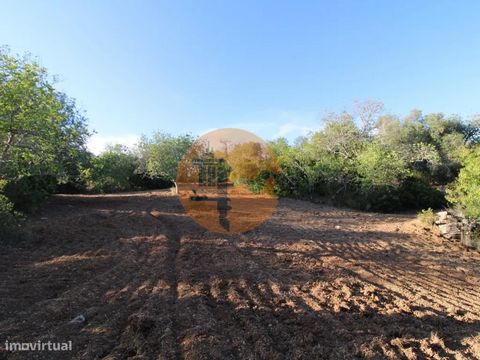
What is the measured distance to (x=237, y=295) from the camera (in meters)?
3.58

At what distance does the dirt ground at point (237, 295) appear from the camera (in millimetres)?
2498

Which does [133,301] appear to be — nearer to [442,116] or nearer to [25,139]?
[25,139]

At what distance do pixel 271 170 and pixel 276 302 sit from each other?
1337 centimetres

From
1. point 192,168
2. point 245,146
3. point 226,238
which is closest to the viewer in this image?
point 226,238

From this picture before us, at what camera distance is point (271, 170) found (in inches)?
651

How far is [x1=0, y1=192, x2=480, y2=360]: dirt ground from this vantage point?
Answer: 8.20ft

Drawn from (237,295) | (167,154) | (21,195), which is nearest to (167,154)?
(167,154)

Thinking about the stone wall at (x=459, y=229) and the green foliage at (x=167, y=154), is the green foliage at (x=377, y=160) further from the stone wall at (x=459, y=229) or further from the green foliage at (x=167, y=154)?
the green foliage at (x=167, y=154)

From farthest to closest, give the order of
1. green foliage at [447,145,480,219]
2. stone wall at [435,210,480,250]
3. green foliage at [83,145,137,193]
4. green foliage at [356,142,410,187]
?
green foliage at [83,145,137,193], green foliage at [356,142,410,187], stone wall at [435,210,480,250], green foliage at [447,145,480,219]

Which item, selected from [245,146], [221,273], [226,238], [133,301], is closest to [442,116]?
[245,146]

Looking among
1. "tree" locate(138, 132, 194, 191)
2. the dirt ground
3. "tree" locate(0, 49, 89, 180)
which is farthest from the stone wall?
"tree" locate(138, 132, 194, 191)

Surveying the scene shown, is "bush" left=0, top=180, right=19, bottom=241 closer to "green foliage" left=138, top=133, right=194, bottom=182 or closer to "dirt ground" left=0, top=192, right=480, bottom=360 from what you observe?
"dirt ground" left=0, top=192, right=480, bottom=360

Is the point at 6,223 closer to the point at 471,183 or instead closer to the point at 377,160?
the point at 471,183

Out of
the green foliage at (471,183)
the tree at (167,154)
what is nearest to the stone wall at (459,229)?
the green foliage at (471,183)
